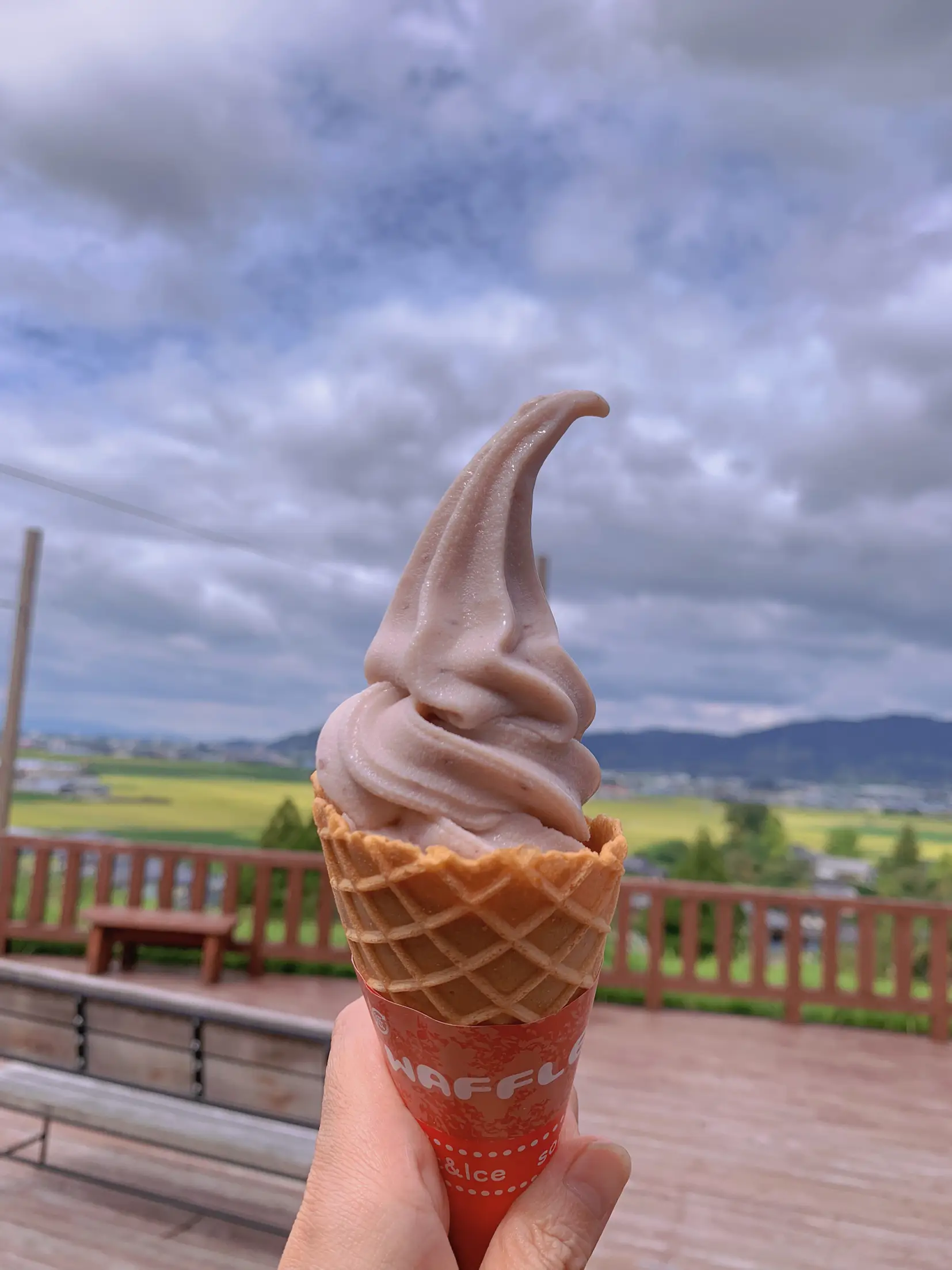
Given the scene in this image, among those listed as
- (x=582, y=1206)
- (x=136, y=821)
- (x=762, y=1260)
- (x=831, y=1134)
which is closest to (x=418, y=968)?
(x=582, y=1206)

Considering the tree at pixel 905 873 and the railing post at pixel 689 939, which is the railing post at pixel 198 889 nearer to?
the railing post at pixel 689 939

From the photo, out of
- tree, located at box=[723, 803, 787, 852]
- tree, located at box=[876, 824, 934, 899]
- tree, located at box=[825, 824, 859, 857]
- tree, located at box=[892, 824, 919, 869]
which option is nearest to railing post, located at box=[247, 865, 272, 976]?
tree, located at box=[723, 803, 787, 852]

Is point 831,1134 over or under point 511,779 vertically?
under

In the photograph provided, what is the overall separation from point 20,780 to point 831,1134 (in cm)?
686

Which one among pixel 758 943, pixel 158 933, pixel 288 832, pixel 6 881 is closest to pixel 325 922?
pixel 288 832

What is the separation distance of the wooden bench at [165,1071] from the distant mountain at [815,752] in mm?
6022

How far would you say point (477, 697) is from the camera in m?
1.51

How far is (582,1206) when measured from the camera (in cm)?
143

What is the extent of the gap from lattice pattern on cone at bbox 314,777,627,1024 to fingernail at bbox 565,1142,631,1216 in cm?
31

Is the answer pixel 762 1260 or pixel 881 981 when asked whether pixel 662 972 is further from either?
pixel 762 1260

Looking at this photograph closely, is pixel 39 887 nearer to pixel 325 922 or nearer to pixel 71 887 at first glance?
pixel 71 887

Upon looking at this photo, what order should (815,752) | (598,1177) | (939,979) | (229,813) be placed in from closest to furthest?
(598,1177) → (939,979) → (229,813) → (815,752)

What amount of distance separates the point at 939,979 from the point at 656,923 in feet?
6.98

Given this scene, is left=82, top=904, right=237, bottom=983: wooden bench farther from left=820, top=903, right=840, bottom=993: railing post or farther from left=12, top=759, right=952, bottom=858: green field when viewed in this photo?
left=820, top=903, right=840, bottom=993: railing post
